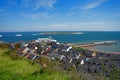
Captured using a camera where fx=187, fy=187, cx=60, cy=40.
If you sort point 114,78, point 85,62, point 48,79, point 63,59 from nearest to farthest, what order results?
point 114,78, point 48,79, point 85,62, point 63,59

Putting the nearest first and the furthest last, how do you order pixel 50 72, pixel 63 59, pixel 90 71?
pixel 50 72
pixel 90 71
pixel 63 59

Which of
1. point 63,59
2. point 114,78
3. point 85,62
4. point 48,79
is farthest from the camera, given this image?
point 63,59

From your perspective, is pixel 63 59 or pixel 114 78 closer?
pixel 114 78

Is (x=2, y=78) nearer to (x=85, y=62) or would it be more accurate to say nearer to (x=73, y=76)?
(x=73, y=76)

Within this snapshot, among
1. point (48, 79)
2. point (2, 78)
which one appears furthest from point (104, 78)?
point (2, 78)

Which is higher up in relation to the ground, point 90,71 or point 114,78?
point 114,78

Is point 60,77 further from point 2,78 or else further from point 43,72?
point 2,78

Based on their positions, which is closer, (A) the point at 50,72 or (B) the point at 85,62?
(A) the point at 50,72

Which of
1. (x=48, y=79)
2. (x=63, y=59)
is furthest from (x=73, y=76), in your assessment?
(x=63, y=59)

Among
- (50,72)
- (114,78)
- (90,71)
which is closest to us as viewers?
(114,78)
